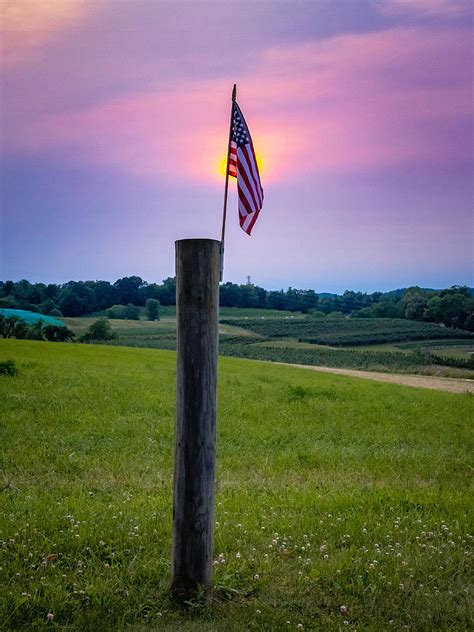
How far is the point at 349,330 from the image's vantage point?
270 feet

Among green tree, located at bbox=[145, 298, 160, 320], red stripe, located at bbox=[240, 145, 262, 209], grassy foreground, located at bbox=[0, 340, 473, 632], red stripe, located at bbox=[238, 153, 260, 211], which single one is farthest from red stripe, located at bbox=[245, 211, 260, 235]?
green tree, located at bbox=[145, 298, 160, 320]

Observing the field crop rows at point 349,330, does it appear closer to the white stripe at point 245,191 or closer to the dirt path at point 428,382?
the dirt path at point 428,382

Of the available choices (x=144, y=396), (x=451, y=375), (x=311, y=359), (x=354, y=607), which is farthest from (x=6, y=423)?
(x=311, y=359)

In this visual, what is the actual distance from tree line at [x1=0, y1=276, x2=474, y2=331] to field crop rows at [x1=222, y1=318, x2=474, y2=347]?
20.1 ft

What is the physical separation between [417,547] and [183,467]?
2636mm

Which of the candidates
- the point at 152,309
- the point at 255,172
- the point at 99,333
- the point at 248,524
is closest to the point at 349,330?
the point at 152,309

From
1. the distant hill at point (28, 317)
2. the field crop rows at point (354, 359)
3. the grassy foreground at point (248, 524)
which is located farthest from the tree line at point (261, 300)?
the grassy foreground at point (248, 524)

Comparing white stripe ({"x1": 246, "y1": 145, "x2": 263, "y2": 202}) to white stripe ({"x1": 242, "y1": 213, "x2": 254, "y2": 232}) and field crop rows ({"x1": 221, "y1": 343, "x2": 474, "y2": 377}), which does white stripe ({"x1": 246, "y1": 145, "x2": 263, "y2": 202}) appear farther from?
field crop rows ({"x1": 221, "y1": 343, "x2": 474, "y2": 377})

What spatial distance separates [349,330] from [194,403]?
79.9 meters

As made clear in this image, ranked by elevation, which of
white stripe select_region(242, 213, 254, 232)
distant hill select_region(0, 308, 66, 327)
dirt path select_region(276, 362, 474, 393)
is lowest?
dirt path select_region(276, 362, 474, 393)

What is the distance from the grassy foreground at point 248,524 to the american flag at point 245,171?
399 centimetres

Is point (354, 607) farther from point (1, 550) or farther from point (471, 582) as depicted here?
point (1, 550)

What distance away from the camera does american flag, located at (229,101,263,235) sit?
31.2 ft

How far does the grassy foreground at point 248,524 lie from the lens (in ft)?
13.9
